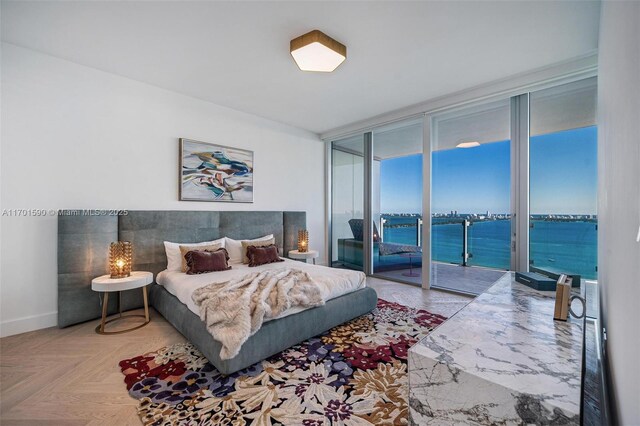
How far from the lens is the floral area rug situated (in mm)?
1622

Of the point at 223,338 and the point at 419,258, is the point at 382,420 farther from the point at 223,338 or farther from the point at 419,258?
the point at 419,258

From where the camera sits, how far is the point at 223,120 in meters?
4.20

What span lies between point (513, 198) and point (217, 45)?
155 inches

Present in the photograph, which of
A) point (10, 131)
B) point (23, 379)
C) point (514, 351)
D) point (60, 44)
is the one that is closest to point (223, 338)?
point (23, 379)

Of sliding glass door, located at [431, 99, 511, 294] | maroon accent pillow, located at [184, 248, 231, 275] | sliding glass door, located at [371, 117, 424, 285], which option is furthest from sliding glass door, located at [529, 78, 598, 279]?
maroon accent pillow, located at [184, 248, 231, 275]

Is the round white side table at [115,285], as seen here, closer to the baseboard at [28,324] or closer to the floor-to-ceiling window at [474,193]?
the baseboard at [28,324]

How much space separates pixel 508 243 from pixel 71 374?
4.77 m

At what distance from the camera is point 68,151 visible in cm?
295

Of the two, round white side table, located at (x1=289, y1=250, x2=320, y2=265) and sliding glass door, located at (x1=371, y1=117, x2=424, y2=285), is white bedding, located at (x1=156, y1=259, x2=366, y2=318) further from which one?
sliding glass door, located at (x1=371, y1=117, x2=424, y2=285)

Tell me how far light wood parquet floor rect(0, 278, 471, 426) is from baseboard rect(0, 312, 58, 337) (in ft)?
0.25

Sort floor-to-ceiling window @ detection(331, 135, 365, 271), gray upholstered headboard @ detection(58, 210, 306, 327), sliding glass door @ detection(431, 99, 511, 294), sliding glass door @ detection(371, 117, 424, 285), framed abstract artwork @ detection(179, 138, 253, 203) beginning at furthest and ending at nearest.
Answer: floor-to-ceiling window @ detection(331, 135, 365, 271)
sliding glass door @ detection(371, 117, 424, 285)
framed abstract artwork @ detection(179, 138, 253, 203)
sliding glass door @ detection(431, 99, 511, 294)
gray upholstered headboard @ detection(58, 210, 306, 327)

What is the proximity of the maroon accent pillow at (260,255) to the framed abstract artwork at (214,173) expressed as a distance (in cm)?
99

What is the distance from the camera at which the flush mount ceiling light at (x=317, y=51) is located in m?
2.44

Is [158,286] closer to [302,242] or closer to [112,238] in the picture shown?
[112,238]
